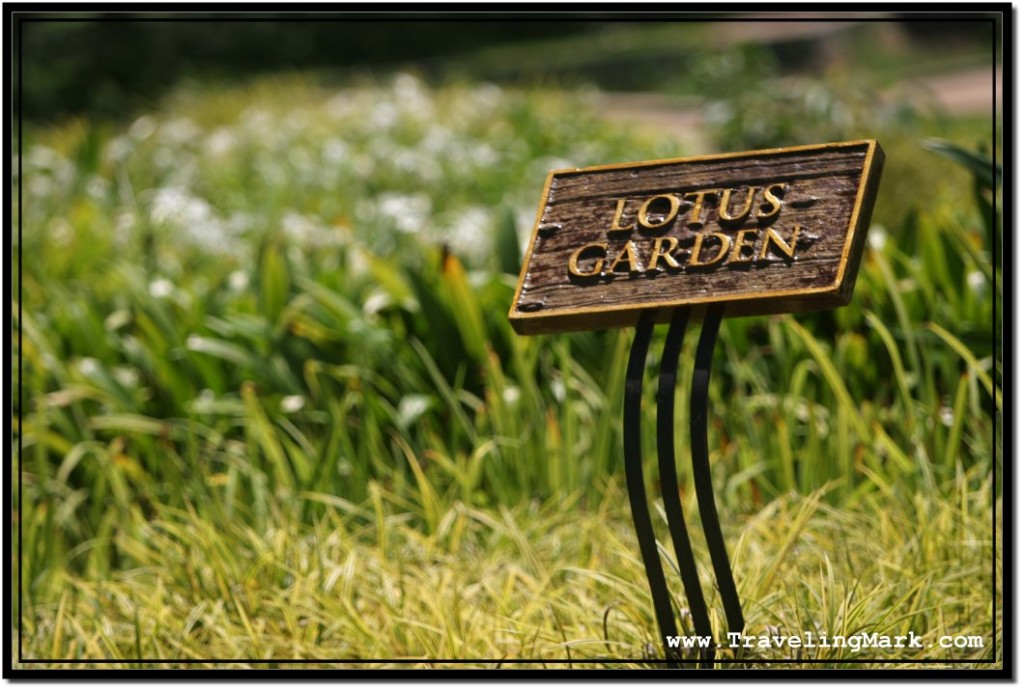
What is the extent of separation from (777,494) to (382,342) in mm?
1171

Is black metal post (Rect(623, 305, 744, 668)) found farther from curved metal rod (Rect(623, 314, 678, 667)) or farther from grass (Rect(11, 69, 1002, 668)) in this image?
grass (Rect(11, 69, 1002, 668))

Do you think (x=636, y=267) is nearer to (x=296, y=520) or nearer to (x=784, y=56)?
(x=296, y=520)

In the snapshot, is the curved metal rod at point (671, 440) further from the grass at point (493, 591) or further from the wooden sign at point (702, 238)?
the grass at point (493, 591)

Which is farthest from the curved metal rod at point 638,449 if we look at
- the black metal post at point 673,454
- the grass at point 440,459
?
the grass at point 440,459

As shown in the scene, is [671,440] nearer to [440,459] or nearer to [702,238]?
[702,238]

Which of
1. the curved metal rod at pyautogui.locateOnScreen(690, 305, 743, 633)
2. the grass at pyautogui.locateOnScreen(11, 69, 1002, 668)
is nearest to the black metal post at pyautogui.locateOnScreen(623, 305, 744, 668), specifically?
the curved metal rod at pyautogui.locateOnScreen(690, 305, 743, 633)

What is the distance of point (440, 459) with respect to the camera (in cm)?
286

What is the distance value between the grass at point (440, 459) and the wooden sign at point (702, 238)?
56cm

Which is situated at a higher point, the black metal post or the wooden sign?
the wooden sign

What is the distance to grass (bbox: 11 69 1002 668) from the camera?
2.44m

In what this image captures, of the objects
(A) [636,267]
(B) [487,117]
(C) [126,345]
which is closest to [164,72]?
(B) [487,117]

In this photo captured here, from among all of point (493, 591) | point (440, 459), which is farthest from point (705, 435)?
point (440, 459)

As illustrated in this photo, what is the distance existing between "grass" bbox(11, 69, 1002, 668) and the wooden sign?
22.2 inches

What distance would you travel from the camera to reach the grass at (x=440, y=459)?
2.44 m
